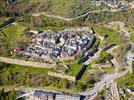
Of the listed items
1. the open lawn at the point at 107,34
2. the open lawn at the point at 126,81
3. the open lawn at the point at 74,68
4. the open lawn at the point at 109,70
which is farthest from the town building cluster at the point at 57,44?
the open lawn at the point at 126,81

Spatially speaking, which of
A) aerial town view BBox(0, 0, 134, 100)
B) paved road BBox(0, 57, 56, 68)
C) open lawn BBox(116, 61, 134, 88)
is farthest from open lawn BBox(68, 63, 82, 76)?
open lawn BBox(116, 61, 134, 88)

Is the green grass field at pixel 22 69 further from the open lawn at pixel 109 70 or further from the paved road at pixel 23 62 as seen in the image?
the open lawn at pixel 109 70

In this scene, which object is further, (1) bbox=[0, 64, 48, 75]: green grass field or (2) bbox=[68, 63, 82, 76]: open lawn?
(1) bbox=[0, 64, 48, 75]: green grass field

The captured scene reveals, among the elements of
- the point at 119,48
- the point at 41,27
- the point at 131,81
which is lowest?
the point at 131,81

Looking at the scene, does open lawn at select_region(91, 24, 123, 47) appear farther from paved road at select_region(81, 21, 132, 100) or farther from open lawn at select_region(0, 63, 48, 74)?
open lawn at select_region(0, 63, 48, 74)

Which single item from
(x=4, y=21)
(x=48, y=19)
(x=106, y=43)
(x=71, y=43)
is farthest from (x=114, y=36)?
(x=4, y=21)

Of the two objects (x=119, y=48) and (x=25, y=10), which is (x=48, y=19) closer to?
(x=25, y=10)

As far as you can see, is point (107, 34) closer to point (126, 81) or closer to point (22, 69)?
point (126, 81)

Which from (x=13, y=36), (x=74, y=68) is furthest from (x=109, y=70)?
(x=13, y=36)
